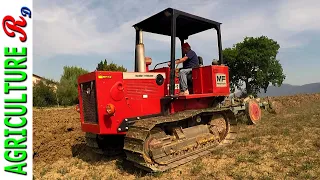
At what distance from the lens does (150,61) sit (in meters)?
6.76

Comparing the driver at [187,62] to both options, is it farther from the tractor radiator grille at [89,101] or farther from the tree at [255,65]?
the tree at [255,65]

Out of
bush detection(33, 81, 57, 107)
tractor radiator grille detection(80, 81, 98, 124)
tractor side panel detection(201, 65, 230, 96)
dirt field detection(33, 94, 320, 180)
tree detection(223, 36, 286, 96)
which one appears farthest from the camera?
tree detection(223, 36, 286, 96)

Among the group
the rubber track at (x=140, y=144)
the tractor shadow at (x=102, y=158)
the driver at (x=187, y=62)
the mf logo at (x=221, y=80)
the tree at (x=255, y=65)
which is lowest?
the tractor shadow at (x=102, y=158)

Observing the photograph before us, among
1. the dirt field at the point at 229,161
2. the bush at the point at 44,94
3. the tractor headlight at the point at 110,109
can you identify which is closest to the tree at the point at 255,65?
the bush at the point at 44,94

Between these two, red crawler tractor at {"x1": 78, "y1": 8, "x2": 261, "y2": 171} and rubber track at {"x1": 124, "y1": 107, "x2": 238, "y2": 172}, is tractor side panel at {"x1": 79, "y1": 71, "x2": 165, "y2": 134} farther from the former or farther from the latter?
rubber track at {"x1": 124, "y1": 107, "x2": 238, "y2": 172}

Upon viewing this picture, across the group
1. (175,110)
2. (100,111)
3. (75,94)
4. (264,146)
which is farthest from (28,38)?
(75,94)

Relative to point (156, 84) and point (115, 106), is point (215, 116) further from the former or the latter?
point (115, 106)

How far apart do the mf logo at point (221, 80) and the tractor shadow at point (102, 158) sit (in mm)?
2955

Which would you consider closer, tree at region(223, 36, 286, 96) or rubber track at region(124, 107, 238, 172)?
rubber track at region(124, 107, 238, 172)

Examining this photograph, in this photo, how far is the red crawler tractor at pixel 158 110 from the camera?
17.6 ft

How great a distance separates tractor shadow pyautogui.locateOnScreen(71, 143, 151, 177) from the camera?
5463 mm

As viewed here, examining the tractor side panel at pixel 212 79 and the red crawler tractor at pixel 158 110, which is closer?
the red crawler tractor at pixel 158 110

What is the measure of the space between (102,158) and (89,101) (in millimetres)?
1627

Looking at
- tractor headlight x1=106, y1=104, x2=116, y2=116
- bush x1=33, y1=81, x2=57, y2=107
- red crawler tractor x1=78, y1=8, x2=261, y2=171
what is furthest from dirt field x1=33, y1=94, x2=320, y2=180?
bush x1=33, y1=81, x2=57, y2=107
